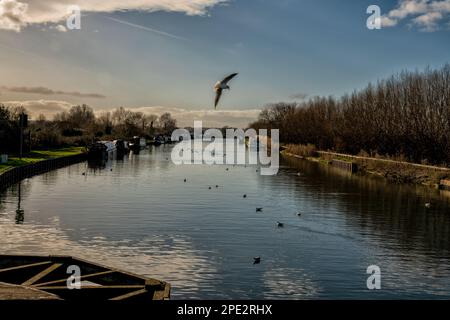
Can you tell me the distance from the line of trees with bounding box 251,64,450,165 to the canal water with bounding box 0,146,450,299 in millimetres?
16132

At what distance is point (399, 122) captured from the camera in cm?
7475

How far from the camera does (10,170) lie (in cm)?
4891

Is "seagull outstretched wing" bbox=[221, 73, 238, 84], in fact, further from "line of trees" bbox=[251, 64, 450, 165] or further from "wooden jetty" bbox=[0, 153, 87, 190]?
"line of trees" bbox=[251, 64, 450, 165]

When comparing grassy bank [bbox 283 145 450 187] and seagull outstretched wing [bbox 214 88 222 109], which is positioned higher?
seagull outstretched wing [bbox 214 88 222 109]

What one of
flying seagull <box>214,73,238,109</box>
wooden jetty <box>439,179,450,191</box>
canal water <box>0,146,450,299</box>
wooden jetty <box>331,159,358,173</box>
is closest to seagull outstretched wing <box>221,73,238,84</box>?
flying seagull <box>214,73,238,109</box>

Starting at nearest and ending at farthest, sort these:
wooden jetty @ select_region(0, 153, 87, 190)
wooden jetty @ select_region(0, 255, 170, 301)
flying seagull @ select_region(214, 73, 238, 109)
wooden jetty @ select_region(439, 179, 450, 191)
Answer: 1. wooden jetty @ select_region(0, 255, 170, 301)
2. flying seagull @ select_region(214, 73, 238, 109)
3. wooden jetty @ select_region(0, 153, 87, 190)
4. wooden jetty @ select_region(439, 179, 450, 191)

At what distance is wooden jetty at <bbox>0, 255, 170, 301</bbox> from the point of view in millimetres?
14438

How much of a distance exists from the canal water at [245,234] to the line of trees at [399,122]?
52.9 ft

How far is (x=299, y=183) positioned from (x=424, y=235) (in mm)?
25788

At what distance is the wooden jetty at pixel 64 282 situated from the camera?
14.4 metres

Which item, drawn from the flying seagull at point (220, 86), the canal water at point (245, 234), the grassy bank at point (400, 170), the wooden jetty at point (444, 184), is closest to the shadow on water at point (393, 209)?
the canal water at point (245, 234)

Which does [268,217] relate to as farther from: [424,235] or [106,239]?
[106,239]

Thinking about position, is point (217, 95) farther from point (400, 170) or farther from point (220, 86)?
point (400, 170)
